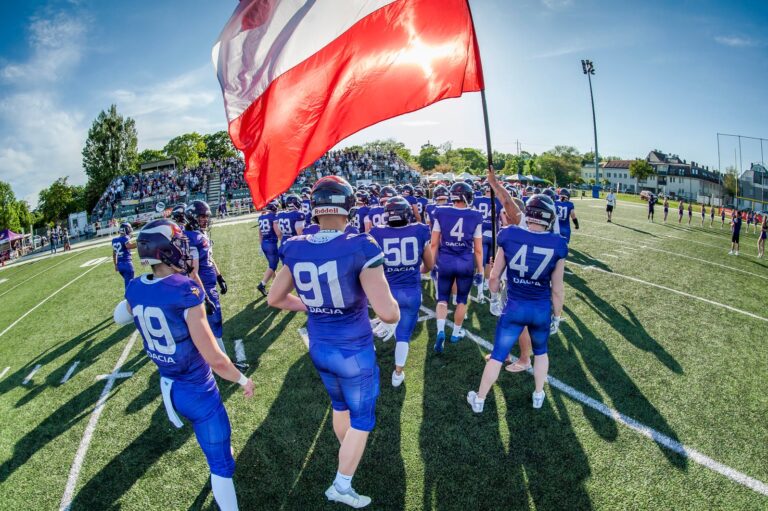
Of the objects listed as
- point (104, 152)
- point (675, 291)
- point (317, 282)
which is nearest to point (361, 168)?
point (675, 291)

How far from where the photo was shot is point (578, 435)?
14.1 feet

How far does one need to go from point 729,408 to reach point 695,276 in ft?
26.2

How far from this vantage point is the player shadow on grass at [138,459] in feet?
12.4

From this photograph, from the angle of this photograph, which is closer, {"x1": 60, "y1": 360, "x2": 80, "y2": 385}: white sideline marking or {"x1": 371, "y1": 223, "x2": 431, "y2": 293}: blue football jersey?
{"x1": 371, "y1": 223, "x2": 431, "y2": 293}: blue football jersey

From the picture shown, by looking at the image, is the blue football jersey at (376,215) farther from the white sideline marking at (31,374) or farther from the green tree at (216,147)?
the green tree at (216,147)

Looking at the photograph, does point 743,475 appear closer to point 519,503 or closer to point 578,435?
point 578,435

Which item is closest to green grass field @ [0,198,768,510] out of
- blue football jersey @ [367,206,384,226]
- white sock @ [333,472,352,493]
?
white sock @ [333,472,352,493]

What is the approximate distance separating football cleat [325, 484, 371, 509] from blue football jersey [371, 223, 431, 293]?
2.60 meters

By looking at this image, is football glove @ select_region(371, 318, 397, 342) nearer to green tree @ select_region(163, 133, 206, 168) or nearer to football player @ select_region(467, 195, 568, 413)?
football player @ select_region(467, 195, 568, 413)

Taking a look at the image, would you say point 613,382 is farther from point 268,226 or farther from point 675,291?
point 268,226

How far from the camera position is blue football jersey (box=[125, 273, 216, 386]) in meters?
2.79

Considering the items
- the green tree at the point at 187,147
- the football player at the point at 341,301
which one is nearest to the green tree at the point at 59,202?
the green tree at the point at 187,147

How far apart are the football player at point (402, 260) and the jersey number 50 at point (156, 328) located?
2907mm

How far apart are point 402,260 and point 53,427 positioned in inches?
205
